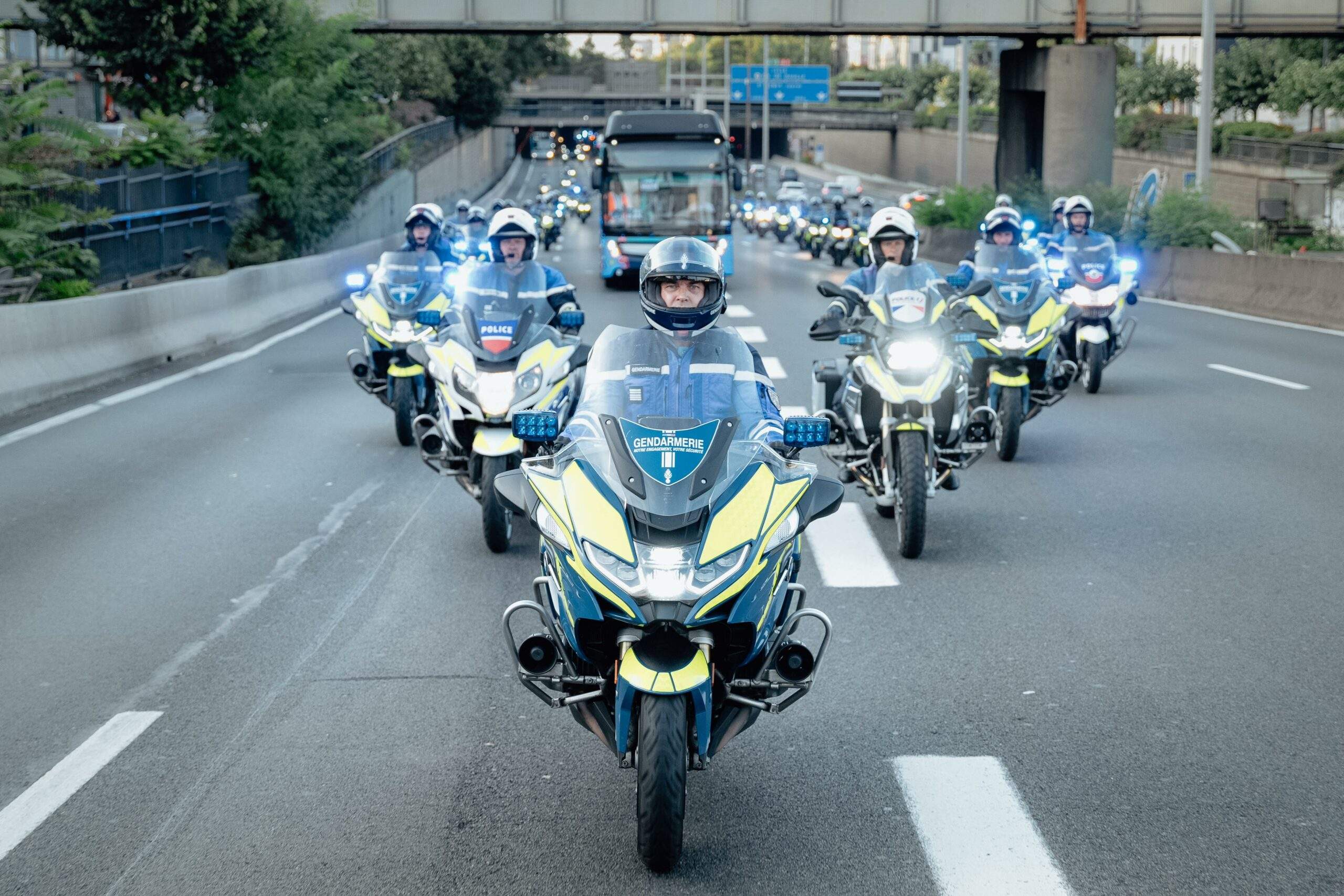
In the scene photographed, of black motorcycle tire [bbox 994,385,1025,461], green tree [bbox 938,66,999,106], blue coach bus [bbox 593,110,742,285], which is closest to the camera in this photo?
black motorcycle tire [bbox 994,385,1025,461]

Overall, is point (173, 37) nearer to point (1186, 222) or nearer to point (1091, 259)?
point (1186, 222)

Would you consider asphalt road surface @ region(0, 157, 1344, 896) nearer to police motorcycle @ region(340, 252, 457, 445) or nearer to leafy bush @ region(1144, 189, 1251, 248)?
police motorcycle @ region(340, 252, 457, 445)

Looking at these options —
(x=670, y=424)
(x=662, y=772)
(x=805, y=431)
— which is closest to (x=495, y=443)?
(x=805, y=431)

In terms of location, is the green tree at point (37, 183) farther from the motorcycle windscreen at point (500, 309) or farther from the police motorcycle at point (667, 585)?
the police motorcycle at point (667, 585)

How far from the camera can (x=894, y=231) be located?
10773 millimetres

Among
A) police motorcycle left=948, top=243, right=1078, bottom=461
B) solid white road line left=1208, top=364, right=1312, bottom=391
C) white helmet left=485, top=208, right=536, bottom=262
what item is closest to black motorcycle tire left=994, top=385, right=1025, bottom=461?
police motorcycle left=948, top=243, right=1078, bottom=461

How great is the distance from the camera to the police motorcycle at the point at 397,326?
14031mm

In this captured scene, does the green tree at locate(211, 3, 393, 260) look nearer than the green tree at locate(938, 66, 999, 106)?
Yes

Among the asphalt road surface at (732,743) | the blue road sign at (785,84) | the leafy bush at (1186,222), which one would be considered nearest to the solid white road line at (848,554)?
the asphalt road surface at (732,743)

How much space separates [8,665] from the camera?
771cm

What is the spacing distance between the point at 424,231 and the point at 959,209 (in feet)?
110

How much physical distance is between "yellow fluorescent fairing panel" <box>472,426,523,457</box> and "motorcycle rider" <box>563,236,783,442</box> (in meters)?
3.74

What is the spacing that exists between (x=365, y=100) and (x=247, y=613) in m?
33.3

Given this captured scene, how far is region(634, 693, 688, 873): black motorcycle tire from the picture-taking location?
507 cm
